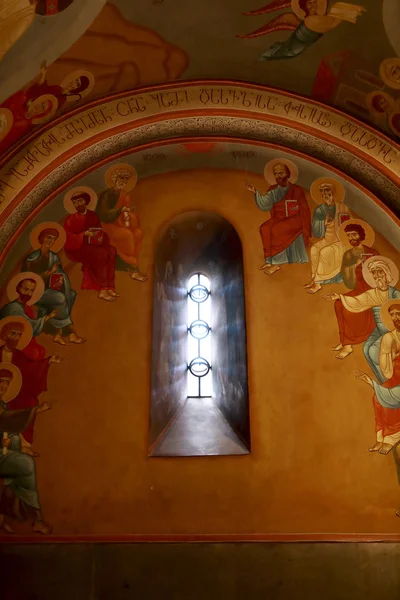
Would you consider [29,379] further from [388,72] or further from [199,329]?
[388,72]

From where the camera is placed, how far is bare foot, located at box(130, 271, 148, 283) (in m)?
7.28

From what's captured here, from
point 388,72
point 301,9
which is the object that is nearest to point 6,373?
point 301,9

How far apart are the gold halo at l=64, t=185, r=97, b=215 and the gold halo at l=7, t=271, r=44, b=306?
3.07 feet

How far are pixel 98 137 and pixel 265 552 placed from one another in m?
4.97

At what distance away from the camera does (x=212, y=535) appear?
6164 millimetres

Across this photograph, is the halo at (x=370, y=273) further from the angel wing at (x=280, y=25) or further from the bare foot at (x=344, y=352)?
the angel wing at (x=280, y=25)

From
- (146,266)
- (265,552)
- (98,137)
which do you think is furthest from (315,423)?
(98,137)

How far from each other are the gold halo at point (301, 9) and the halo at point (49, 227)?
3562 millimetres

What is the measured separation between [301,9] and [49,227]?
3712mm

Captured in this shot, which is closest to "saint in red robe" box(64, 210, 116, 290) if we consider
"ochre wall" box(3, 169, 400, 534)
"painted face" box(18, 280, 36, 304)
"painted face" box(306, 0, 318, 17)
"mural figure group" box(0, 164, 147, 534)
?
"mural figure group" box(0, 164, 147, 534)

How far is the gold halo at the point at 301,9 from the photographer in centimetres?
634

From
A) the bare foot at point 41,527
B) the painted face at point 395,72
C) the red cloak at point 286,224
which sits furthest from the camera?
the red cloak at point 286,224

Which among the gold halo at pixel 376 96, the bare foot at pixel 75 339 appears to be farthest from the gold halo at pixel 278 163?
the bare foot at pixel 75 339

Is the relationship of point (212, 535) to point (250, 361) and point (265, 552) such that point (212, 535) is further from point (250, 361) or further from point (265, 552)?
point (250, 361)
